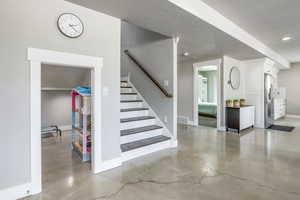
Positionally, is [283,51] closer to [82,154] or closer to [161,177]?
[161,177]

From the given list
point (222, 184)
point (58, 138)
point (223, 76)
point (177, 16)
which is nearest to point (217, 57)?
point (223, 76)

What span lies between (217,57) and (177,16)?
3.44 metres

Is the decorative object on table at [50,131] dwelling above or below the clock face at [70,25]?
below

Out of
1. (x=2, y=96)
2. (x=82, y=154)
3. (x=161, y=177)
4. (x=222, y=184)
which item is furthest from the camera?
(x=82, y=154)

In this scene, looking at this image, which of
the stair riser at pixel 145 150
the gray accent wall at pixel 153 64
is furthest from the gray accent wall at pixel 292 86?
the stair riser at pixel 145 150

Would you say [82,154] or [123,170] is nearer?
[123,170]

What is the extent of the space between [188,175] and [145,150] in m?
1.09

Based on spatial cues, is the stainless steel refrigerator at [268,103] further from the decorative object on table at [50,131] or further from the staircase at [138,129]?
the decorative object on table at [50,131]

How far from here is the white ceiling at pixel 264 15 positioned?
275cm

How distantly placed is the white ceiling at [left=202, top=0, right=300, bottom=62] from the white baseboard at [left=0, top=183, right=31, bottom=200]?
352 centimetres

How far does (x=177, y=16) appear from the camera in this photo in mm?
2650

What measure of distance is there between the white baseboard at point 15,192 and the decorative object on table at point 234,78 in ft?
18.6

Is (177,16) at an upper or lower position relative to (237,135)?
upper

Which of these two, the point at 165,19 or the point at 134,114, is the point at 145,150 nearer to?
the point at 134,114
